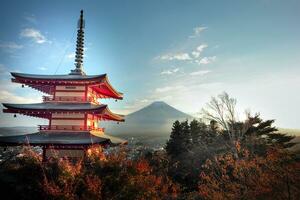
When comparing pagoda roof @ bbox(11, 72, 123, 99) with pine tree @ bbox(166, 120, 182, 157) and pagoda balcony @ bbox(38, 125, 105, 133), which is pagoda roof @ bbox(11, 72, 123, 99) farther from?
pine tree @ bbox(166, 120, 182, 157)

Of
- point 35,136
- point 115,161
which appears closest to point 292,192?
point 115,161

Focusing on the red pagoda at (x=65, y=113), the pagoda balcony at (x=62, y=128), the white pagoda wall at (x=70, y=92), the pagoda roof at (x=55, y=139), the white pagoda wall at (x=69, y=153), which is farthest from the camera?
the white pagoda wall at (x=70, y=92)

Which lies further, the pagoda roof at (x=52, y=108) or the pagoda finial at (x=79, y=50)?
the pagoda finial at (x=79, y=50)

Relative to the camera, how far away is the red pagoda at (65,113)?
16.6 meters

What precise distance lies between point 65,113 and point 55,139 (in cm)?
224

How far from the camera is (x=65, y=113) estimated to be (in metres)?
18.1

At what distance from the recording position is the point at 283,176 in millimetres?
11406

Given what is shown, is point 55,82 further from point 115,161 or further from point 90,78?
point 115,161

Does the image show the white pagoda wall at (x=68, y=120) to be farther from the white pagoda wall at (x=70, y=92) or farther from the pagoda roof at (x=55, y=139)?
the white pagoda wall at (x=70, y=92)

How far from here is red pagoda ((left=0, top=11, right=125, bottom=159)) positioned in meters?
16.6

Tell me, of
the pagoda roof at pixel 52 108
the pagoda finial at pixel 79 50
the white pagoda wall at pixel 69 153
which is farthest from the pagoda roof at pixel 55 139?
the pagoda finial at pixel 79 50

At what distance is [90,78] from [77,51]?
5.46m

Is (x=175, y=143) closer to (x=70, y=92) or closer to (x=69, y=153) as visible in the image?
(x=70, y=92)

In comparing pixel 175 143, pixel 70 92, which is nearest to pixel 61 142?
pixel 70 92
